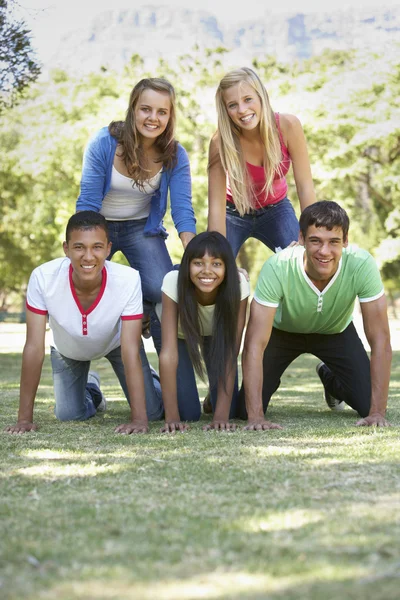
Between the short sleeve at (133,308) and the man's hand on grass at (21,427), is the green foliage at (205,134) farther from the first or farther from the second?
the man's hand on grass at (21,427)

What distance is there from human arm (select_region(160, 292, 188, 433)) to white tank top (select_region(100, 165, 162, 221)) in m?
1.01

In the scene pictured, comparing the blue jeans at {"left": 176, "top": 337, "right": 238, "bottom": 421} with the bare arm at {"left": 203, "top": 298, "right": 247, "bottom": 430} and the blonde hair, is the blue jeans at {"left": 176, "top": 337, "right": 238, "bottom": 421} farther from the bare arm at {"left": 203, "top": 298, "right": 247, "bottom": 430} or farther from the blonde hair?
the blonde hair

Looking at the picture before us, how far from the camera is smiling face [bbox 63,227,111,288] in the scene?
5176 mm

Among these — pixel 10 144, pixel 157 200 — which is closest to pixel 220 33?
pixel 10 144

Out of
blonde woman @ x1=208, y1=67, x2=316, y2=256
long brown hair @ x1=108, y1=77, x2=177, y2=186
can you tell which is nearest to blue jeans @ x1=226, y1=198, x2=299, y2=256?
blonde woman @ x1=208, y1=67, x2=316, y2=256

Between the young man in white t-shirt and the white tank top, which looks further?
the white tank top

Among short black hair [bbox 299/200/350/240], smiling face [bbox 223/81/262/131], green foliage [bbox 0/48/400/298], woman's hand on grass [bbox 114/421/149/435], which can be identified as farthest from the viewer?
green foliage [bbox 0/48/400/298]

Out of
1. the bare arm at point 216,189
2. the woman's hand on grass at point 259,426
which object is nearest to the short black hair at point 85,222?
the bare arm at point 216,189

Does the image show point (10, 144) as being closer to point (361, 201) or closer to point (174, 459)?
point (361, 201)

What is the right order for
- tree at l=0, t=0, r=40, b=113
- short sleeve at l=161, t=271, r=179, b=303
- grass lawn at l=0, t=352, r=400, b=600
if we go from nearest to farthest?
grass lawn at l=0, t=352, r=400, b=600
short sleeve at l=161, t=271, r=179, b=303
tree at l=0, t=0, r=40, b=113

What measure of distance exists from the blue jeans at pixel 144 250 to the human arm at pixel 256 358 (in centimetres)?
120

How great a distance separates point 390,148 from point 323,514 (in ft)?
76.5

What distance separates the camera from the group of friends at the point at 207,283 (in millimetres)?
5246

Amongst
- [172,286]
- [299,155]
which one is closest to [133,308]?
[172,286]
